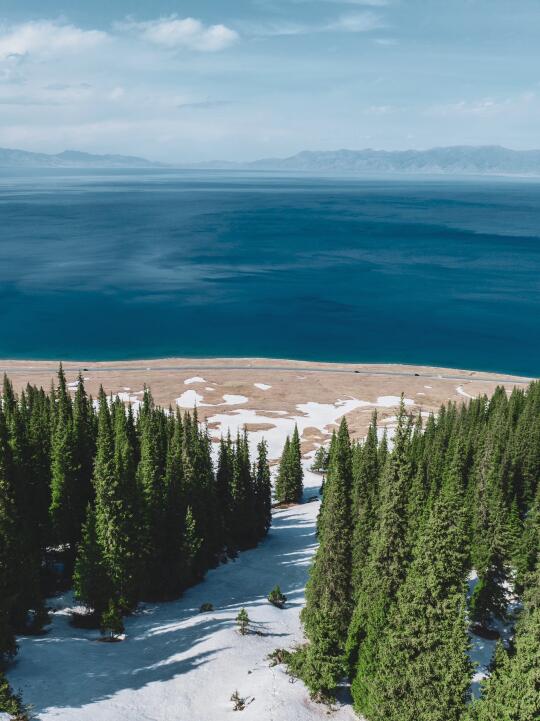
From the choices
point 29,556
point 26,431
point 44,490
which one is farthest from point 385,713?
point 26,431

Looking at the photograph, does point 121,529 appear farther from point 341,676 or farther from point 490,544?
point 490,544

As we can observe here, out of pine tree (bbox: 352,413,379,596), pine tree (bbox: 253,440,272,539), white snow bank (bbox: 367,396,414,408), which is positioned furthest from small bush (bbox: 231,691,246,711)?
white snow bank (bbox: 367,396,414,408)

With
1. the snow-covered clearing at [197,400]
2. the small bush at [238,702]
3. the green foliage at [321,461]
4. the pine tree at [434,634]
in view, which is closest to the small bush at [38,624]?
the small bush at [238,702]

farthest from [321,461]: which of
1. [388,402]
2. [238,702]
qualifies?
[238,702]

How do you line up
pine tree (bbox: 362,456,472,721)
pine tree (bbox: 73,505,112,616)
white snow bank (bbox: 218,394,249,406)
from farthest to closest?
1. white snow bank (bbox: 218,394,249,406)
2. pine tree (bbox: 73,505,112,616)
3. pine tree (bbox: 362,456,472,721)

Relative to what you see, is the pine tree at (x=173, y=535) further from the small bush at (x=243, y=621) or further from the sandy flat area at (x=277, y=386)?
the sandy flat area at (x=277, y=386)

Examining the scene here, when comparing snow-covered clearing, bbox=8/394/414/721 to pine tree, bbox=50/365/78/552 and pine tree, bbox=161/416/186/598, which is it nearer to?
pine tree, bbox=161/416/186/598
